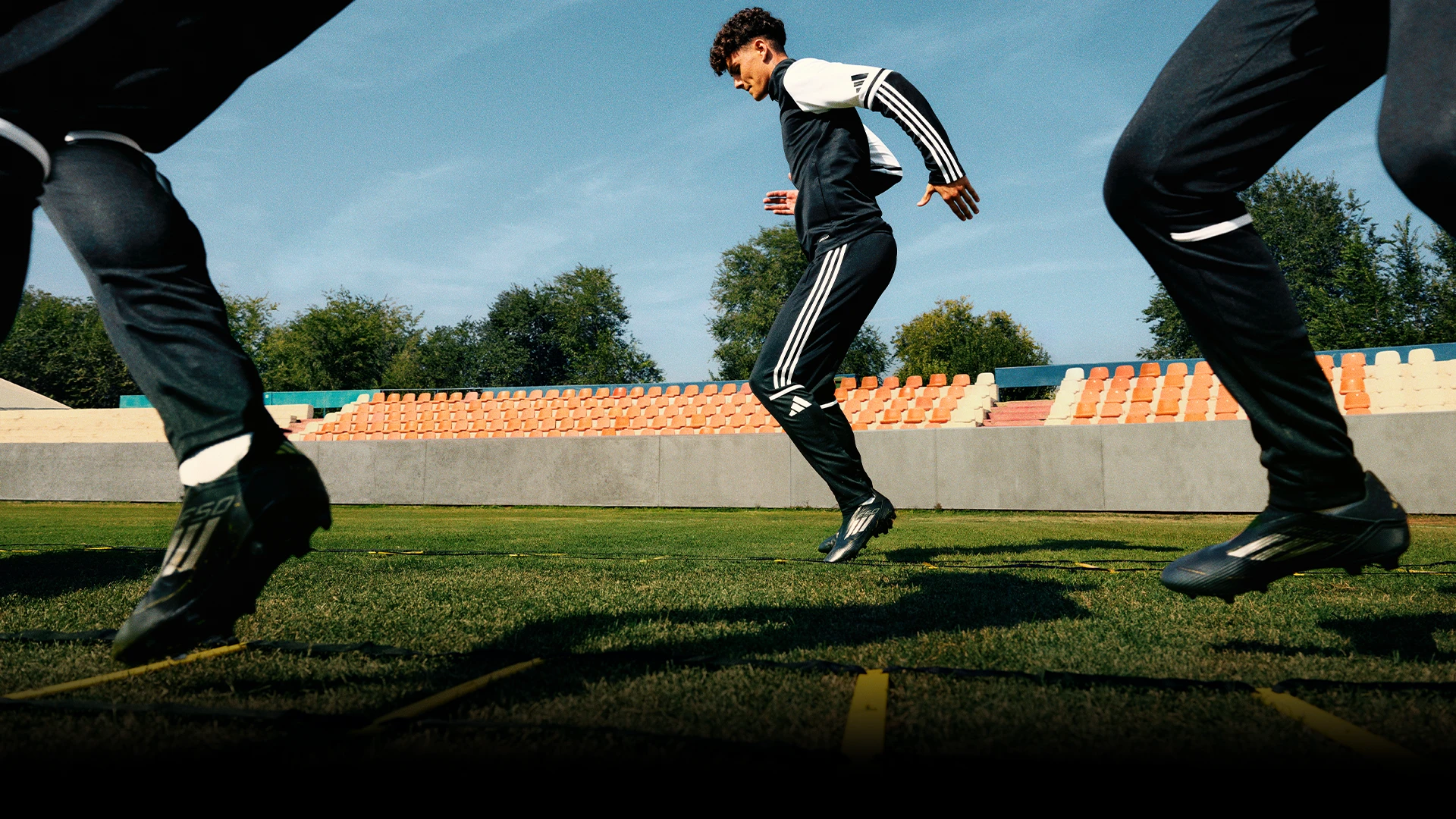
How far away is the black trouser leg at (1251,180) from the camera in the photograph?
1.76 meters

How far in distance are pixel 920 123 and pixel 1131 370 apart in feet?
48.4

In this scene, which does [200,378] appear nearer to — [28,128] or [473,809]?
[28,128]

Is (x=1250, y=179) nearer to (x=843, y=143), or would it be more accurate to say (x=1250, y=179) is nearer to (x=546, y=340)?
(x=843, y=143)

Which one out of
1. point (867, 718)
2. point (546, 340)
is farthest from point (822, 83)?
point (546, 340)

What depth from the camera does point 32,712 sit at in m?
1.36

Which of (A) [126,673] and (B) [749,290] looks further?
(B) [749,290]

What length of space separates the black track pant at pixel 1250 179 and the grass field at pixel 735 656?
464 mm

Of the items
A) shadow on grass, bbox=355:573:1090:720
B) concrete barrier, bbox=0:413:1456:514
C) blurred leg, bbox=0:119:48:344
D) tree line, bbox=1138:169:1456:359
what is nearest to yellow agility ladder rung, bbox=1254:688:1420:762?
shadow on grass, bbox=355:573:1090:720

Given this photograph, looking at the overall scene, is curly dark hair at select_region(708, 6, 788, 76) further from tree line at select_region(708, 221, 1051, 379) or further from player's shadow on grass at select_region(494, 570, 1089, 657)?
tree line at select_region(708, 221, 1051, 379)

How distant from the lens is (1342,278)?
4225cm

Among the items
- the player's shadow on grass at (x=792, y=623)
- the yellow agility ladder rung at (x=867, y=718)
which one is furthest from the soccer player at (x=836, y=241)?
the yellow agility ladder rung at (x=867, y=718)

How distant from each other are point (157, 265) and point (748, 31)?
3.33 meters

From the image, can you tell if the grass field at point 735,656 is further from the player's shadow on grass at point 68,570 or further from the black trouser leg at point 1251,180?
the black trouser leg at point 1251,180

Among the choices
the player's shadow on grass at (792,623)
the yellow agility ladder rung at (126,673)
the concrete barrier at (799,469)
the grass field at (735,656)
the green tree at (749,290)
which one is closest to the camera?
the grass field at (735,656)
